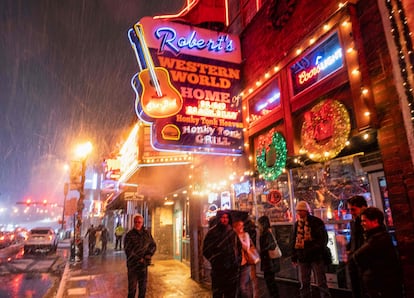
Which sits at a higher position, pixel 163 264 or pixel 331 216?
pixel 331 216

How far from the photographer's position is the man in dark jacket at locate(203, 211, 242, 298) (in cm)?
510

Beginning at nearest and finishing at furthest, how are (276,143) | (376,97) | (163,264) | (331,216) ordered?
(376,97), (331,216), (276,143), (163,264)

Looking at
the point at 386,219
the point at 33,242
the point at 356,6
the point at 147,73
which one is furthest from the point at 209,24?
the point at 33,242

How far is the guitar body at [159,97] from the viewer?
7348 millimetres

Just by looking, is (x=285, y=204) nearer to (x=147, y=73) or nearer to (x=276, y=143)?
(x=276, y=143)

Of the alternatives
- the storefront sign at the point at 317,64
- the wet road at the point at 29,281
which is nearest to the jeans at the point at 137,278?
the wet road at the point at 29,281

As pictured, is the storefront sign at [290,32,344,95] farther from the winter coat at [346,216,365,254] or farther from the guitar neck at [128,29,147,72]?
the guitar neck at [128,29,147,72]

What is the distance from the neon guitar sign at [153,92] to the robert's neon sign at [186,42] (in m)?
0.49

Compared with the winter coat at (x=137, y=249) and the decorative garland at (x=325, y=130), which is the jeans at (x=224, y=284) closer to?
the winter coat at (x=137, y=249)

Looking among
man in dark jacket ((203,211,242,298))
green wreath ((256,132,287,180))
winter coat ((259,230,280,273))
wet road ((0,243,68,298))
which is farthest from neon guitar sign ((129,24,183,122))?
wet road ((0,243,68,298))

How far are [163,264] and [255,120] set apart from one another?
8.61 meters

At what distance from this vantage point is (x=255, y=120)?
325 inches

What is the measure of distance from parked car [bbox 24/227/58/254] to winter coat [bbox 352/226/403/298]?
832 inches

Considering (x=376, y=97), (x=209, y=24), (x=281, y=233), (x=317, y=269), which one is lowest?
(x=317, y=269)
